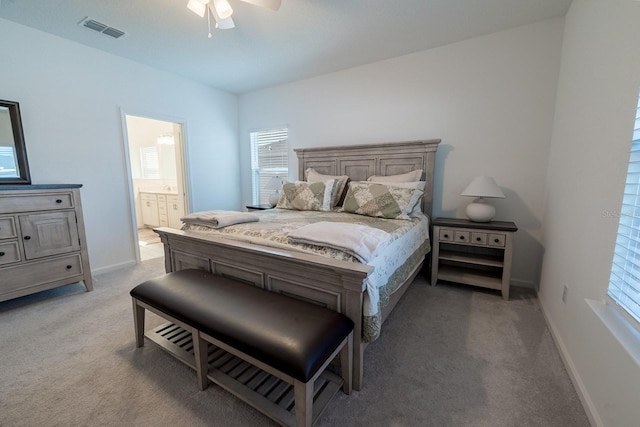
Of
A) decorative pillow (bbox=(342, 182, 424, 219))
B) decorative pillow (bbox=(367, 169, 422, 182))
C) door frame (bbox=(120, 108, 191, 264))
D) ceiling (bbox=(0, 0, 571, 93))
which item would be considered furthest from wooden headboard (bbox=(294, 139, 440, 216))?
door frame (bbox=(120, 108, 191, 264))

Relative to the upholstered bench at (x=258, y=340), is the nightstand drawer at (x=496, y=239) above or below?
above

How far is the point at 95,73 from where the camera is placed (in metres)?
2.97

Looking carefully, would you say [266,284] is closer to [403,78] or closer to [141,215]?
[403,78]

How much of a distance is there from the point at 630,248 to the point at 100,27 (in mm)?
4215

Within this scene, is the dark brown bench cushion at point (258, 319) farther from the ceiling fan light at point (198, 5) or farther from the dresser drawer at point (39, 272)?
the ceiling fan light at point (198, 5)

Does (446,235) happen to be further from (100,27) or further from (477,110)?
(100,27)

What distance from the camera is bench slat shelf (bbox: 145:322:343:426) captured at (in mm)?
1220

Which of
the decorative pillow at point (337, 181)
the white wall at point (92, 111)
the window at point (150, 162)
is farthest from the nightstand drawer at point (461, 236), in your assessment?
the window at point (150, 162)

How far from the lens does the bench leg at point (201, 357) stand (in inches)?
53.1

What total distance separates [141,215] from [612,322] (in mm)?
7151

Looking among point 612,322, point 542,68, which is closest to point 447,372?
point 612,322

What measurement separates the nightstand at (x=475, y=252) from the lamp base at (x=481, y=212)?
5 centimetres

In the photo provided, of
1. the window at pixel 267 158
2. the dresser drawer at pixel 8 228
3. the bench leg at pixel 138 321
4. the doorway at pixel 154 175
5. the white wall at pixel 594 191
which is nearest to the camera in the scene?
the white wall at pixel 594 191

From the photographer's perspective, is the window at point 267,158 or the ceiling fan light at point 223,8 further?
the window at point 267,158
